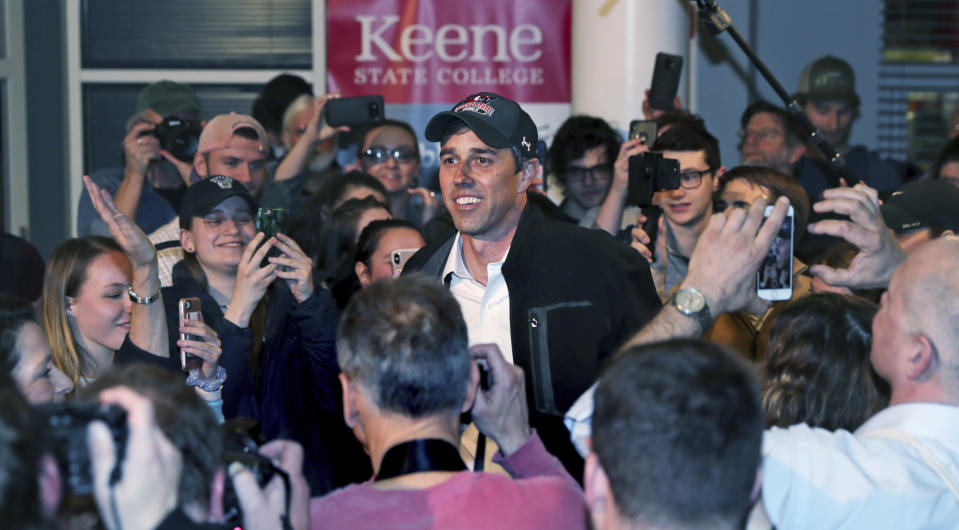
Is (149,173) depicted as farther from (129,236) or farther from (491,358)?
(491,358)

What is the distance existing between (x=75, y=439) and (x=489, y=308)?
1786mm

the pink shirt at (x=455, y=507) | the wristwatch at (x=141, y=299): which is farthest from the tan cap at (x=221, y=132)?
the pink shirt at (x=455, y=507)

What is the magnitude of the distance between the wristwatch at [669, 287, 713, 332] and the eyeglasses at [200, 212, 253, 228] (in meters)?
2.04

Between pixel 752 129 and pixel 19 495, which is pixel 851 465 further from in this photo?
pixel 752 129

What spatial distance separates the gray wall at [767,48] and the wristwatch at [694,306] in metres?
4.66

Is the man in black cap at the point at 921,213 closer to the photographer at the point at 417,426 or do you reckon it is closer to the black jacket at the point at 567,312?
the black jacket at the point at 567,312

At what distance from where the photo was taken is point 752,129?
18.1 ft

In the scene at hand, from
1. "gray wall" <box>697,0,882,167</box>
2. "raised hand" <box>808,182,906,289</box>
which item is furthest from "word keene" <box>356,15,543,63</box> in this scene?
"raised hand" <box>808,182,906,289</box>

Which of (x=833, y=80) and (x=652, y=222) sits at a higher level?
(x=833, y=80)

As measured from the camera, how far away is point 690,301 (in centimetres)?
214

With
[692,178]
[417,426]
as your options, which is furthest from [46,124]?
[417,426]

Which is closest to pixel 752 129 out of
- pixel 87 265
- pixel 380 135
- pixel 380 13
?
pixel 380 135

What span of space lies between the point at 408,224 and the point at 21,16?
152 inches

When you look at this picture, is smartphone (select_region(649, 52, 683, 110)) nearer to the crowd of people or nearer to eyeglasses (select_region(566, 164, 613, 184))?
the crowd of people
